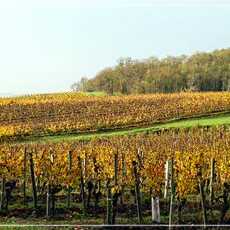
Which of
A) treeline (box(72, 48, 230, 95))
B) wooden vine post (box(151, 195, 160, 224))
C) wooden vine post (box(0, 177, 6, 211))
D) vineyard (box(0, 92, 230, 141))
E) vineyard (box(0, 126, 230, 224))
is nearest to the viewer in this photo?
wooden vine post (box(151, 195, 160, 224))

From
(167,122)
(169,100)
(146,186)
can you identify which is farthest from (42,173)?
(169,100)

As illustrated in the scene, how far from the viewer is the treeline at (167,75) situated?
418 feet

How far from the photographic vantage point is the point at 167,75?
13150cm

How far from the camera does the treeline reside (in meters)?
127

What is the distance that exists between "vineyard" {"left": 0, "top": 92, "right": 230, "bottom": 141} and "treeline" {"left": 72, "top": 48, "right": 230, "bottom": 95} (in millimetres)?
40637

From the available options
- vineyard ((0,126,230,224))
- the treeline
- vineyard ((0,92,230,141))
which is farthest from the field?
the treeline

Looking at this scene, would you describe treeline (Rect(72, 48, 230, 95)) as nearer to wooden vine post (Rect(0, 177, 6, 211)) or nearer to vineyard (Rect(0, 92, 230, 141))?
vineyard (Rect(0, 92, 230, 141))

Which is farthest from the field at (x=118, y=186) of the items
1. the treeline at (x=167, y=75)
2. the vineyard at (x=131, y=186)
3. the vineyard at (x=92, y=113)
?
the treeline at (x=167, y=75)

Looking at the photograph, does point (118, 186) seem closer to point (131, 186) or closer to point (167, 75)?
point (131, 186)

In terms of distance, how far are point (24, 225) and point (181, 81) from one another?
11256 centimetres

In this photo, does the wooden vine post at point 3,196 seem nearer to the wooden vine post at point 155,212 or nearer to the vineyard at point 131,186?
the vineyard at point 131,186

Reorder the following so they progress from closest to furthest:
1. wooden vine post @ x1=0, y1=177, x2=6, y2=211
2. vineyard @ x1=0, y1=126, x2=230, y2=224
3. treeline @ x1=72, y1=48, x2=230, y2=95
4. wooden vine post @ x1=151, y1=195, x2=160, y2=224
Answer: wooden vine post @ x1=151, y1=195, x2=160, y2=224, vineyard @ x1=0, y1=126, x2=230, y2=224, wooden vine post @ x1=0, y1=177, x2=6, y2=211, treeline @ x1=72, y1=48, x2=230, y2=95

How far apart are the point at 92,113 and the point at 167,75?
187ft

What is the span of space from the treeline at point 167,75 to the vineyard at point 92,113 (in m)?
40.6
